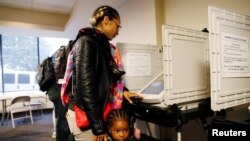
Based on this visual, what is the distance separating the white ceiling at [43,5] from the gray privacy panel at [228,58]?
3.14m

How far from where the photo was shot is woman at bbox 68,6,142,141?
3.01 ft

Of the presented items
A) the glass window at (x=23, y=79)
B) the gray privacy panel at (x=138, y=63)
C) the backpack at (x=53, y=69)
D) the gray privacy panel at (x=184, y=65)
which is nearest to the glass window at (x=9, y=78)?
the glass window at (x=23, y=79)

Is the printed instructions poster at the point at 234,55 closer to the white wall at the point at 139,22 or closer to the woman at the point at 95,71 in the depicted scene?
the woman at the point at 95,71

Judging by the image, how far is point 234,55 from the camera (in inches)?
44.0

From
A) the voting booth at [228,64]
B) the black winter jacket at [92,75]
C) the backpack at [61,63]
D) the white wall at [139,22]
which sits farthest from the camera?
the white wall at [139,22]

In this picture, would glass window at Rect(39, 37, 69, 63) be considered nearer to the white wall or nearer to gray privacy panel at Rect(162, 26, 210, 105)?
the white wall

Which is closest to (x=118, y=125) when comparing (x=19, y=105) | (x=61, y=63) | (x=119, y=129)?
(x=119, y=129)

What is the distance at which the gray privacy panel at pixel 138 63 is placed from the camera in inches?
70.7

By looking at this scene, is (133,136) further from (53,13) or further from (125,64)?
(53,13)

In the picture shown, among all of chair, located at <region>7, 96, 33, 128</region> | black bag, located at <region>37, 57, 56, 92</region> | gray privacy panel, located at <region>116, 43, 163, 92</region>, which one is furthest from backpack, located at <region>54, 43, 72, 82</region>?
chair, located at <region>7, 96, 33, 128</region>

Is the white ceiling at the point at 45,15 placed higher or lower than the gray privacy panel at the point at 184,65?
higher

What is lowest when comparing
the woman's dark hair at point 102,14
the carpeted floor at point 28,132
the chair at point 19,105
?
the carpeted floor at point 28,132

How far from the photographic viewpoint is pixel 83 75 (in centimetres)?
92

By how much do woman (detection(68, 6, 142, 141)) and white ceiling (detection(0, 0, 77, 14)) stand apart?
2.88 meters
